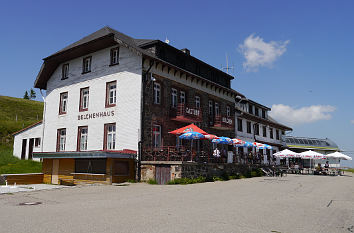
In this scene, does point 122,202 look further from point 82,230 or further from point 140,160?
point 140,160

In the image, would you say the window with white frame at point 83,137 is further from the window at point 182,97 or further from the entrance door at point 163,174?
the window at point 182,97

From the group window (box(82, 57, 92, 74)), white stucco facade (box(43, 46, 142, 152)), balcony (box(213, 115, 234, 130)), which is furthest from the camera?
balcony (box(213, 115, 234, 130))

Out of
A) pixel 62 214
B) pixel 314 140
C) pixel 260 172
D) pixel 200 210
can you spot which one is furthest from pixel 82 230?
pixel 314 140

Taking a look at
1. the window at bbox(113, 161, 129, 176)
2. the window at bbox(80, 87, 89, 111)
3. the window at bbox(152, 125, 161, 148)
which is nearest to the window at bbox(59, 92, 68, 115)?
the window at bbox(80, 87, 89, 111)

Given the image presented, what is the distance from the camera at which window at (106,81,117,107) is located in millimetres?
20772

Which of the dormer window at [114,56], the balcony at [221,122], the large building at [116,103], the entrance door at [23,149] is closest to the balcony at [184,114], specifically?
the large building at [116,103]

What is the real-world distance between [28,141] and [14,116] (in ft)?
97.6

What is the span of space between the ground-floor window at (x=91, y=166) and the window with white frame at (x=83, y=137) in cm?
173

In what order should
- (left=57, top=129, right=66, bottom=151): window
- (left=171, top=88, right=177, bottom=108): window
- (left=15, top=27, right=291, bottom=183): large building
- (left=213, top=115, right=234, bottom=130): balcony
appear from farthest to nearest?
(left=213, top=115, right=234, bottom=130): balcony, (left=57, top=129, right=66, bottom=151): window, (left=171, top=88, right=177, bottom=108): window, (left=15, top=27, right=291, bottom=183): large building

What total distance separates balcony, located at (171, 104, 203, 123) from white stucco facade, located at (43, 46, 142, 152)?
10.7ft

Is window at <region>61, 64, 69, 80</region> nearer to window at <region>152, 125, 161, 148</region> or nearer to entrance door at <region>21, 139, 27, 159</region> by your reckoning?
entrance door at <region>21, 139, 27, 159</region>

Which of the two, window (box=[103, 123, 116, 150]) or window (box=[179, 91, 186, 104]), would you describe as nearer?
window (box=[103, 123, 116, 150])

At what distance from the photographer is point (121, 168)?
18328mm

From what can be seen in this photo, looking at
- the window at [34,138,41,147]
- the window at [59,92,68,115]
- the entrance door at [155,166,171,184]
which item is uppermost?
the window at [59,92,68,115]
